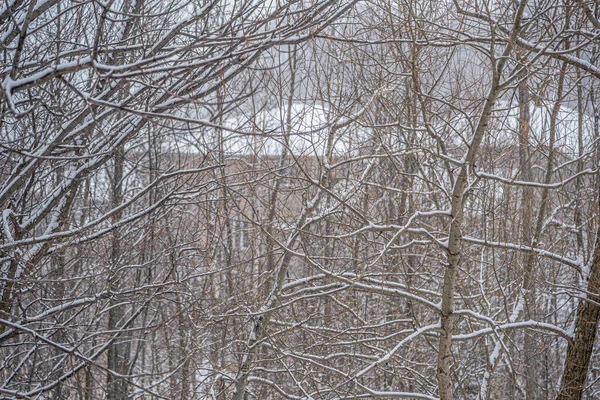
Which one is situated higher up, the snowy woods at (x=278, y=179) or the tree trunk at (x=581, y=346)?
the snowy woods at (x=278, y=179)

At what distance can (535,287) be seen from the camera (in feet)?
26.6

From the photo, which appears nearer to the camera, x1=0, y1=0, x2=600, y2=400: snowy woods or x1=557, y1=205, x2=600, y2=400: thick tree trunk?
x1=0, y1=0, x2=600, y2=400: snowy woods

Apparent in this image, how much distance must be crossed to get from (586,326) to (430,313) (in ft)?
9.89

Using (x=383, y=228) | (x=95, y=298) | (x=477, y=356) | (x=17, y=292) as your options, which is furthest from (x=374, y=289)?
(x=477, y=356)

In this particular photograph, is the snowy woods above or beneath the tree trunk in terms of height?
above

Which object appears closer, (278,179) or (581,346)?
(581,346)

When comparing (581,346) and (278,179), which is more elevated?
(278,179)

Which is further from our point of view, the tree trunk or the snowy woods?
the tree trunk

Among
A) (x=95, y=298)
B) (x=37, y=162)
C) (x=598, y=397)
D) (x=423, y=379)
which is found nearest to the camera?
(x=37, y=162)

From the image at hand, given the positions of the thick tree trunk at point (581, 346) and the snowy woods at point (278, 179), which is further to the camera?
the thick tree trunk at point (581, 346)

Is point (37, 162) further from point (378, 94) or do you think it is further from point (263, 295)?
point (263, 295)

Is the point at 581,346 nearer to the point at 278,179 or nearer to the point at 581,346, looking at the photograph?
the point at 581,346

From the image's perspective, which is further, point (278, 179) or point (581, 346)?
point (278, 179)

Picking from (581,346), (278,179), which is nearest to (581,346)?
(581,346)
